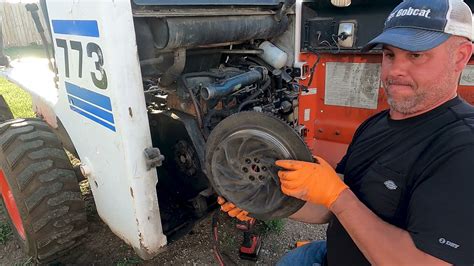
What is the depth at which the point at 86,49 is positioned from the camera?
1.86m

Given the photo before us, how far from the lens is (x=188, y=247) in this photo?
2.99 m

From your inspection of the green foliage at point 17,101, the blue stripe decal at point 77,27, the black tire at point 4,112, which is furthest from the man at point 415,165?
the green foliage at point 17,101

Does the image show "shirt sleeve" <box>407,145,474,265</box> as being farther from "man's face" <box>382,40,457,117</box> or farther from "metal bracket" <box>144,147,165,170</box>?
"metal bracket" <box>144,147,165,170</box>

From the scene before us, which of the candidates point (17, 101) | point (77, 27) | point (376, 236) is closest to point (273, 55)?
point (77, 27)

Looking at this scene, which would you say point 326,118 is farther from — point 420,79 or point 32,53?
point 32,53

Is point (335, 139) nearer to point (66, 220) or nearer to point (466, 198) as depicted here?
point (466, 198)

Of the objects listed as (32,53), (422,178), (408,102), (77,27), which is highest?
(77,27)

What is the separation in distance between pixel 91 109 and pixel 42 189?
72cm

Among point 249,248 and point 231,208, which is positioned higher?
point 231,208

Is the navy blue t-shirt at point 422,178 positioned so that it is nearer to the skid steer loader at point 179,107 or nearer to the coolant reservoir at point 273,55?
the skid steer loader at point 179,107

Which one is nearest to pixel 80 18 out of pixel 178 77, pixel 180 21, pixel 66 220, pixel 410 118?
pixel 180 21

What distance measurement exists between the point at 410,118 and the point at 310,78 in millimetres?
1502

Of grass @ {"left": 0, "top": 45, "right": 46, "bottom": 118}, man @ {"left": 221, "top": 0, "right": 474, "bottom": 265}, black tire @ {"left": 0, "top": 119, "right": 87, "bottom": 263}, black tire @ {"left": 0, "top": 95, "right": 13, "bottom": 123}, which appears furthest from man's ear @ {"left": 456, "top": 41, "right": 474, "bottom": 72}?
grass @ {"left": 0, "top": 45, "right": 46, "bottom": 118}

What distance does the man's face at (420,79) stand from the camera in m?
1.25
